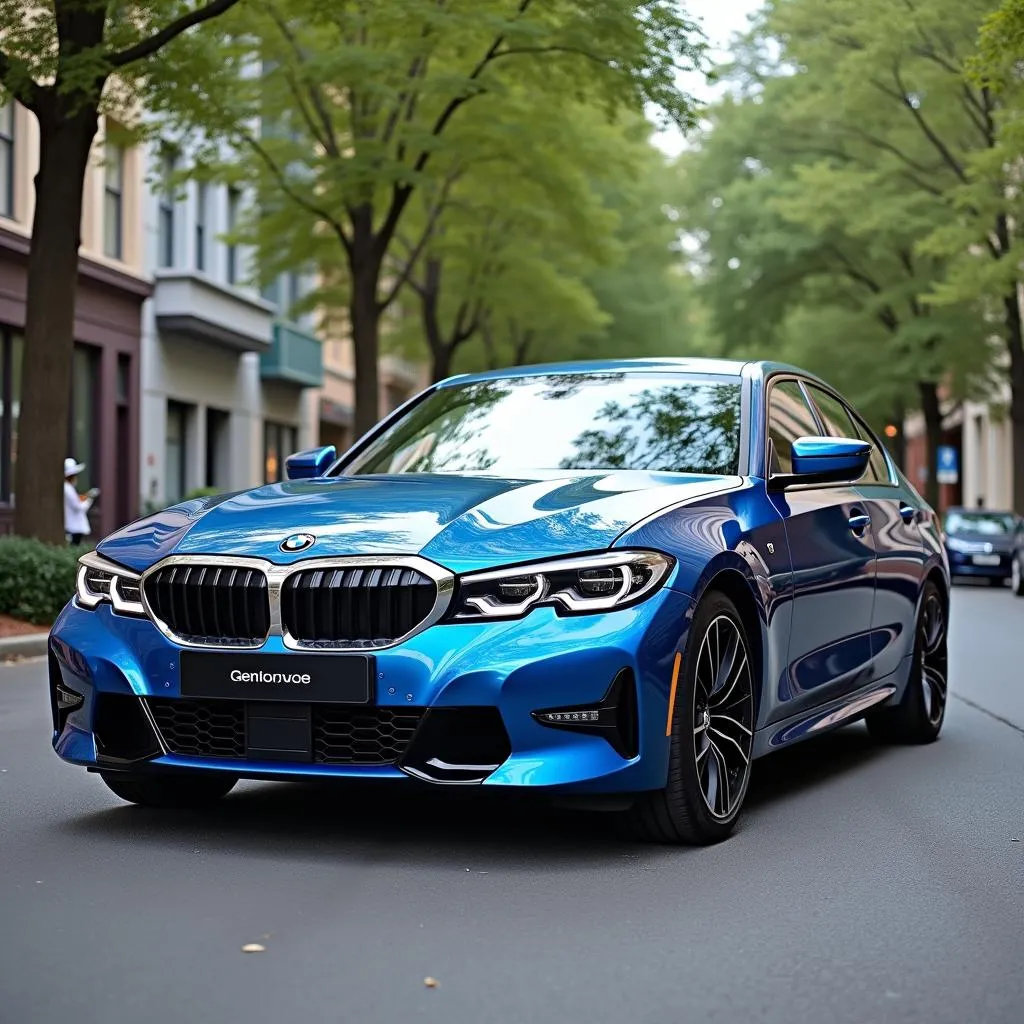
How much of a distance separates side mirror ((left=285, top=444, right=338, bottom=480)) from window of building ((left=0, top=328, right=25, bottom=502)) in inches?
758

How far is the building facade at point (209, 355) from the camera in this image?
1248 inches

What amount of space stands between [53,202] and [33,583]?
129 inches

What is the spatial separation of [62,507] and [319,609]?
11.5 m

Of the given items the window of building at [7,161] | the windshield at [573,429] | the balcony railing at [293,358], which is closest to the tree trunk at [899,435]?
the balcony railing at [293,358]

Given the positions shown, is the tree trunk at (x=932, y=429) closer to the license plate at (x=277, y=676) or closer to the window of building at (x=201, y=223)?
the window of building at (x=201, y=223)

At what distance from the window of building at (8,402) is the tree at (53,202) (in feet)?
32.4

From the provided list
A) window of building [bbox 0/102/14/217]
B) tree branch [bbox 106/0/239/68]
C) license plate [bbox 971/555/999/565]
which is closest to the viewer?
tree branch [bbox 106/0/239/68]

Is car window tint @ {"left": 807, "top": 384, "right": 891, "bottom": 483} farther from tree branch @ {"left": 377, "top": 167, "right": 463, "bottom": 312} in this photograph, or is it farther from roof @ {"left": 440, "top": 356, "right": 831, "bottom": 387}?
tree branch @ {"left": 377, "top": 167, "right": 463, "bottom": 312}

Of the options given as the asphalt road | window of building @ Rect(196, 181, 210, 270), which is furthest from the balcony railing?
the asphalt road

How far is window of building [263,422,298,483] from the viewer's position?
39.6 m

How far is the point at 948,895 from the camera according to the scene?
17.3 feet

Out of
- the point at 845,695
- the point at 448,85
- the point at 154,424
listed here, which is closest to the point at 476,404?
the point at 845,695

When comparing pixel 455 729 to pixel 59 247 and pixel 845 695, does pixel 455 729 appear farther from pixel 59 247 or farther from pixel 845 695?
pixel 59 247

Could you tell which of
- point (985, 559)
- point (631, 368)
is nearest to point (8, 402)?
point (985, 559)
